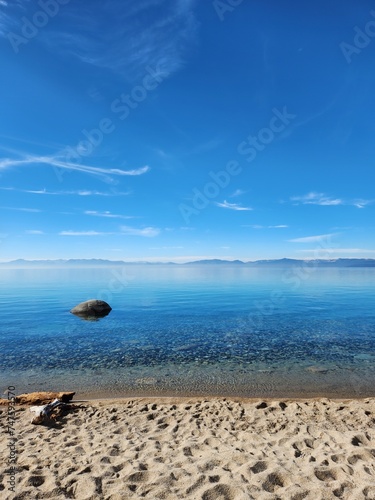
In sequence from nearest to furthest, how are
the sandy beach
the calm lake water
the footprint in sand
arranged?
the footprint in sand < the sandy beach < the calm lake water

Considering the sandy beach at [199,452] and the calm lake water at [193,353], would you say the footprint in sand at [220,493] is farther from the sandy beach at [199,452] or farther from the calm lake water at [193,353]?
the calm lake water at [193,353]

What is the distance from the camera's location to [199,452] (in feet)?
25.1

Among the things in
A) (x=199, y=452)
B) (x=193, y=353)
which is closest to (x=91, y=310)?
(x=193, y=353)

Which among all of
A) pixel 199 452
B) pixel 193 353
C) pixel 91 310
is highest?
pixel 91 310

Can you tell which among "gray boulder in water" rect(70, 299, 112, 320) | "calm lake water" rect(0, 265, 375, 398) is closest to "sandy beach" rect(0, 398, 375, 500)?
"calm lake water" rect(0, 265, 375, 398)

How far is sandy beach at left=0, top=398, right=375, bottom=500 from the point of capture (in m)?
6.20

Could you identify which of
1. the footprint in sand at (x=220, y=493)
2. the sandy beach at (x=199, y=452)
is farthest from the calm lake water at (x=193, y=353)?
the footprint in sand at (x=220, y=493)

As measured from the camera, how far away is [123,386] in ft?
46.7

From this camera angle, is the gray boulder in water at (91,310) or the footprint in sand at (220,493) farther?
the gray boulder in water at (91,310)

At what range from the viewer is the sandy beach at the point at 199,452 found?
620cm

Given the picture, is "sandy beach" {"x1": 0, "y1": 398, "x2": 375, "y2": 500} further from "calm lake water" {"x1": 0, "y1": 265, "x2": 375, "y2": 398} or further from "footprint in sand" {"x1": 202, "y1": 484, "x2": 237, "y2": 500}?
"calm lake water" {"x1": 0, "y1": 265, "x2": 375, "y2": 398}

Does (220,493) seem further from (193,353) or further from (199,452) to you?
(193,353)

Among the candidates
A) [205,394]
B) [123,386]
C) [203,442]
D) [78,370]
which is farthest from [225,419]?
[78,370]

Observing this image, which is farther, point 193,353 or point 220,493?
point 193,353
